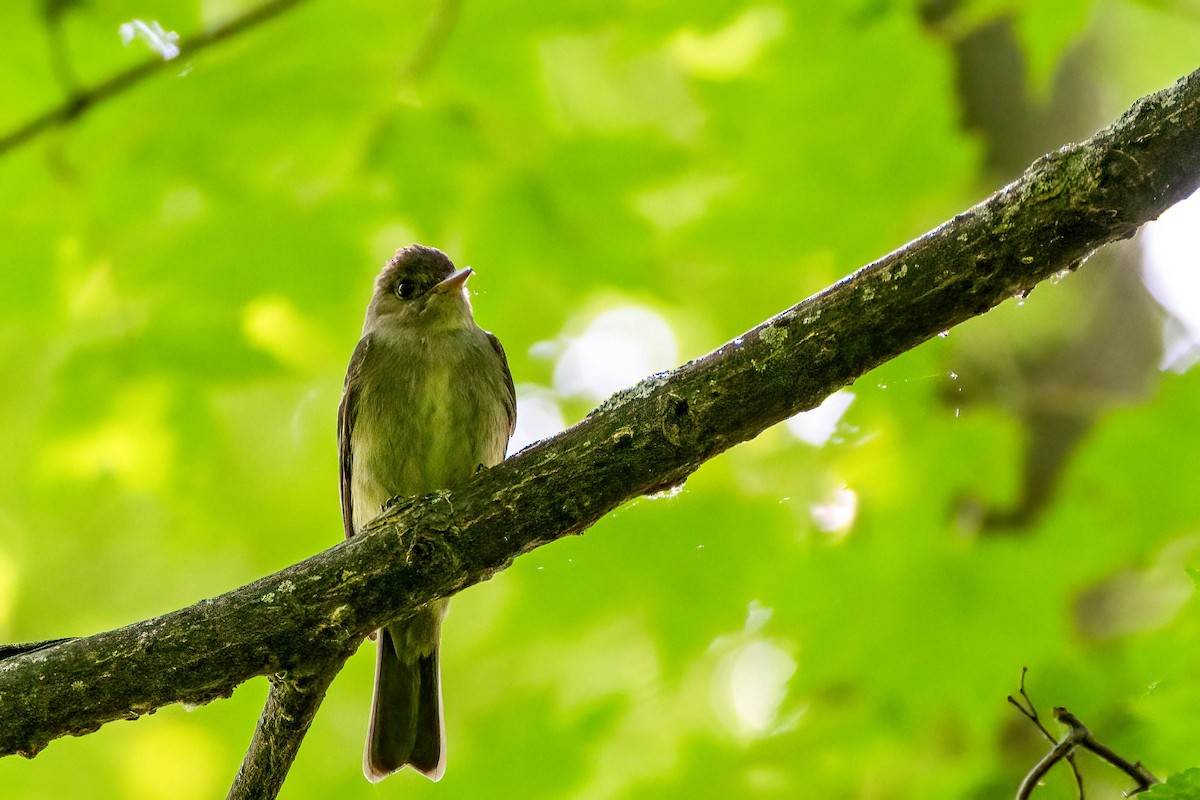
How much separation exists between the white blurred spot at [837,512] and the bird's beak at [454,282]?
1.49 m

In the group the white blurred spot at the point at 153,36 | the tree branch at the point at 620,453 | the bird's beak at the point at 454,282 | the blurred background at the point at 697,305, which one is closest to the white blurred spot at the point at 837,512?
the blurred background at the point at 697,305

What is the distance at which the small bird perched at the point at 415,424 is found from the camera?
14.5 feet

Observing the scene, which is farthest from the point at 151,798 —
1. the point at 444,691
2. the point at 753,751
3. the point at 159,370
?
the point at 753,751

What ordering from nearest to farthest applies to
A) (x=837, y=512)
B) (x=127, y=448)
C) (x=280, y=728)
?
(x=280, y=728) < (x=837, y=512) < (x=127, y=448)

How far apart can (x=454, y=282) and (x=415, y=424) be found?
22.8 inches

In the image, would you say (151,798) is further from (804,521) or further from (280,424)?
(804,521)

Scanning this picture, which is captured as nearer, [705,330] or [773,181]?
[773,181]

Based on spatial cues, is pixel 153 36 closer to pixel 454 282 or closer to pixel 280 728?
pixel 454 282

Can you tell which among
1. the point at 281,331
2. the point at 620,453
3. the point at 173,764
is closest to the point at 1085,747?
the point at 620,453

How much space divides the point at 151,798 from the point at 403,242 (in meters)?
2.45

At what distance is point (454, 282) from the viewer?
14.4ft

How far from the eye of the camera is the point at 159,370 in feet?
12.3

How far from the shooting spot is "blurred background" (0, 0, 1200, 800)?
10.8 ft

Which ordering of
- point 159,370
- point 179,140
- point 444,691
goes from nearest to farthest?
point 179,140 → point 159,370 → point 444,691
